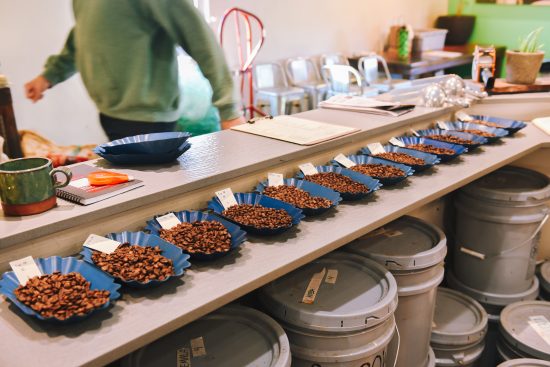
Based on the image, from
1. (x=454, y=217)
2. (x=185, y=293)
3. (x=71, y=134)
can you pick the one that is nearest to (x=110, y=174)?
(x=185, y=293)

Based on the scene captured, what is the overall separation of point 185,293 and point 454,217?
181 centimetres

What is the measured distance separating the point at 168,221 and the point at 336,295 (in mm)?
511

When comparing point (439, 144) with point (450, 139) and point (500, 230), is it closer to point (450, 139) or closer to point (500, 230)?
point (450, 139)

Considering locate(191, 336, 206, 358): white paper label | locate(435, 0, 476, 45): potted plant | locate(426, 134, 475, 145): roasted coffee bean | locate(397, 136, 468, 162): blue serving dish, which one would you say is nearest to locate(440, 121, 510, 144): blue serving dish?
locate(426, 134, 475, 145): roasted coffee bean

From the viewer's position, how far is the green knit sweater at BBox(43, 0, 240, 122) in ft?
5.93

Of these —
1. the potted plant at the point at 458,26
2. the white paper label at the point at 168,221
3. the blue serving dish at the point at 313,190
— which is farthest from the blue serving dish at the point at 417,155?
the potted plant at the point at 458,26

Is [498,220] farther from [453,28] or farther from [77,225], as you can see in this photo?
[453,28]

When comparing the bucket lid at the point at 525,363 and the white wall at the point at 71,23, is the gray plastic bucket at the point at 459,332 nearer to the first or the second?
the bucket lid at the point at 525,363

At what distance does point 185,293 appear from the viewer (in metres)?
1.04

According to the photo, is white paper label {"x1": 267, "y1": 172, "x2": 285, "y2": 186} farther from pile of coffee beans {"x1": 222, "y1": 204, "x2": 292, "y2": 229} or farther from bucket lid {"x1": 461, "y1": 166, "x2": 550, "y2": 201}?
bucket lid {"x1": 461, "y1": 166, "x2": 550, "y2": 201}

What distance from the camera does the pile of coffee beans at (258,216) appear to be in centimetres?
128

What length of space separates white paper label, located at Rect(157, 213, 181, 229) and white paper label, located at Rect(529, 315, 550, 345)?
4.81 feet

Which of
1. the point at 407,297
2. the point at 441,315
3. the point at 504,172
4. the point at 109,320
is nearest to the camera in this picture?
the point at 109,320

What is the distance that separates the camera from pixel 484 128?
2.25 meters
